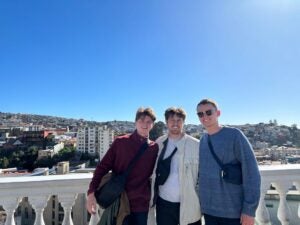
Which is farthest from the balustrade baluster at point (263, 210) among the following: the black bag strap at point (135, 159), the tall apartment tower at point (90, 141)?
the tall apartment tower at point (90, 141)

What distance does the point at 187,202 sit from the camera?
211 cm

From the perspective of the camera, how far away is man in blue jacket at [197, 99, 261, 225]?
1823mm

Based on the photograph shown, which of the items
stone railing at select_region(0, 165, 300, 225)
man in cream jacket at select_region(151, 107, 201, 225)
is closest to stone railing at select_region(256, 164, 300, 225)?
stone railing at select_region(0, 165, 300, 225)

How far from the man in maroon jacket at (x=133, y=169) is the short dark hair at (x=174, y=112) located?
18 centimetres

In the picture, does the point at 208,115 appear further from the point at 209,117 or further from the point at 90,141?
the point at 90,141

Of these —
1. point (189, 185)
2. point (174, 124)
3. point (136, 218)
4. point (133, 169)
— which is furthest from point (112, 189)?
point (174, 124)

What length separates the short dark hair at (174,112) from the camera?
7.32 feet

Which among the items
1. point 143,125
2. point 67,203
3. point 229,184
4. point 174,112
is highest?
point 174,112

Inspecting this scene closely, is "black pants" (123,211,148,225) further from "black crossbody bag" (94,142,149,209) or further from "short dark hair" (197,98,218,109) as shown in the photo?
"short dark hair" (197,98,218,109)

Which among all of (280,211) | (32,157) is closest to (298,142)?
(32,157)

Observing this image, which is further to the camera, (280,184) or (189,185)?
(280,184)

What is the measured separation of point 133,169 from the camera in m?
2.08

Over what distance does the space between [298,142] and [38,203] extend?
2481 inches

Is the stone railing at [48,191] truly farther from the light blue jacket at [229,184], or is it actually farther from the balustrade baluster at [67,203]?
the light blue jacket at [229,184]
